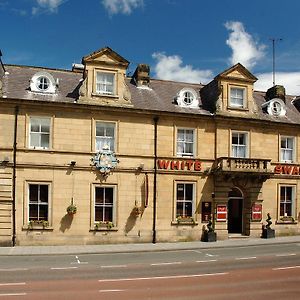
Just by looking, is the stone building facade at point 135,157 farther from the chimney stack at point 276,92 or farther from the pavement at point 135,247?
the chimney stack at point 276,92

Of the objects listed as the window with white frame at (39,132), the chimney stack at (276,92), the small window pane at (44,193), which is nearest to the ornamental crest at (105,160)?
the window with white frame at (39,132)

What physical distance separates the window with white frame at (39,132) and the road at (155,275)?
714 cm

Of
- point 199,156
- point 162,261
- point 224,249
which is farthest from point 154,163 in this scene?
point 162,261

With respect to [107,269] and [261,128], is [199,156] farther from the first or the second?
[107,269]

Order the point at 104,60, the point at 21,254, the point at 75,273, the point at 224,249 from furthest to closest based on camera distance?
the point at 104,60 → the point at 224,249 → the point at 21,254 → the point at 75,273

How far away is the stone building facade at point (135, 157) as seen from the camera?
80.4ft

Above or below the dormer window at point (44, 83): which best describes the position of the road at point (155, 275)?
below

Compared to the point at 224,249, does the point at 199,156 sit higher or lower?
higher

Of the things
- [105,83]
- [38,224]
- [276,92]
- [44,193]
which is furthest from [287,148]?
[38,224]

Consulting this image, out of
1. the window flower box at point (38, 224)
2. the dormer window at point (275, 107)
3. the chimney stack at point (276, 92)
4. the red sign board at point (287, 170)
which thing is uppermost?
the chimney stack at point (276, 92)

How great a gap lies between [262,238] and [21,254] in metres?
15.5

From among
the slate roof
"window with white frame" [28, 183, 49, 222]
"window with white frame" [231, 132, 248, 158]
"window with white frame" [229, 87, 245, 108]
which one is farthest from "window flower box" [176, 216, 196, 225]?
"window with white frame" [229, 87, 245, 108]

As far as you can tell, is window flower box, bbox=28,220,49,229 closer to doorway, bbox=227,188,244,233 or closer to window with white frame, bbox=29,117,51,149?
window with white frame, bbox=29,117,51,149

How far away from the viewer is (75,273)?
634 inches
